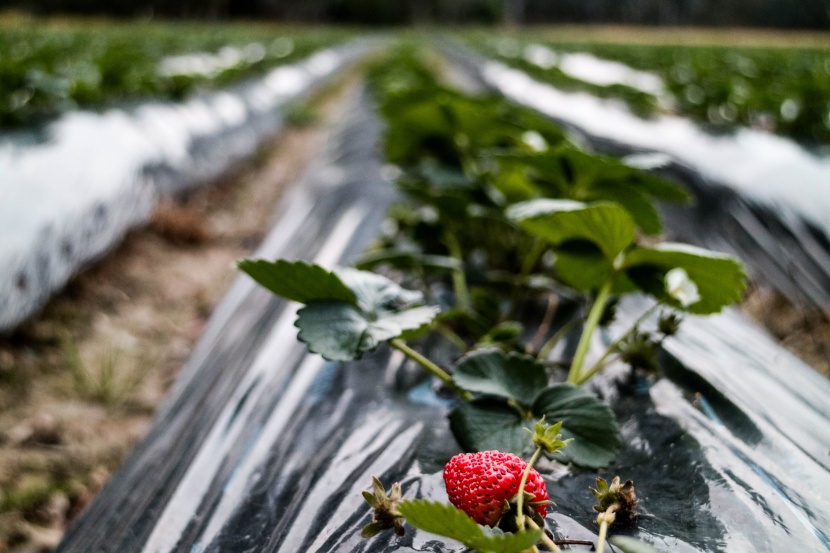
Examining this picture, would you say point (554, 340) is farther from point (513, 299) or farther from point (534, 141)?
point (534, 141)

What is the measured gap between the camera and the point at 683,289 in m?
1.04

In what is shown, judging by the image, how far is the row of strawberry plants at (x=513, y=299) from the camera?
71cm

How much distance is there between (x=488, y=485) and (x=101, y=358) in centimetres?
181

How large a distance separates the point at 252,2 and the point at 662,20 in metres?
30.4

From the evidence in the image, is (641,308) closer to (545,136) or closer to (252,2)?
(545,136)

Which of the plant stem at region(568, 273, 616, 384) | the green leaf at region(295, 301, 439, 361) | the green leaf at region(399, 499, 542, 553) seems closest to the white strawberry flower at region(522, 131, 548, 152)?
the plant stem at region(568, 273, 616, 384)

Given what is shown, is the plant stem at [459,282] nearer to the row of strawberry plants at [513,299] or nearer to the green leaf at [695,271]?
the row of strawberry plants at [513,299]

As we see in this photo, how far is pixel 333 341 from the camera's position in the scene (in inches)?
33.0

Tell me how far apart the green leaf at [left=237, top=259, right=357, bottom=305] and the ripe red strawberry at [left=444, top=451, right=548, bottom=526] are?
298 mm

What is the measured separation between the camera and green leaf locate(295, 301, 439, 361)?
820mm

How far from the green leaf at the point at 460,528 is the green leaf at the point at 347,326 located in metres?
0.28

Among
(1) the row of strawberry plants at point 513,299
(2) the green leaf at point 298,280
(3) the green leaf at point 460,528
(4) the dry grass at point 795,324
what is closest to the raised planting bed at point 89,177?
(1) the row of strawberry plants at point 513,299

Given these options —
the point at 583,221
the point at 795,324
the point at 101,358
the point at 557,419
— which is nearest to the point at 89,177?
the point at 101,358

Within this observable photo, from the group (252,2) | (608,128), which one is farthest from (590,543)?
(252,2)
